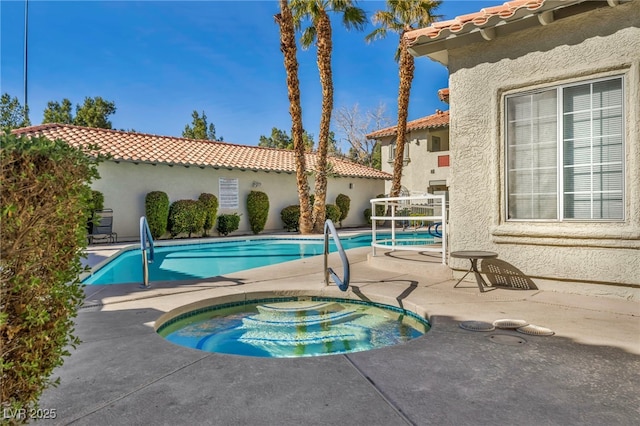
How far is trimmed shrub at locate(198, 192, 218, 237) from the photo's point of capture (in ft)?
62.3

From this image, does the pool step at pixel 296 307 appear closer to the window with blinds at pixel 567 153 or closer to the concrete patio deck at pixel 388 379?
the concrete patio deck at pixel 388 379

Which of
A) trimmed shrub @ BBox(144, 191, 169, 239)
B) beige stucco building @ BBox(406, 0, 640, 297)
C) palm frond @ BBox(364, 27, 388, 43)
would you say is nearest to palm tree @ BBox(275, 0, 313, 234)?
trimmed shrub @ BBox(144, 191, 169, 239)

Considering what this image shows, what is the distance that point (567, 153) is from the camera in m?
6.03

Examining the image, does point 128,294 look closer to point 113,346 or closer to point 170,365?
point 113,346

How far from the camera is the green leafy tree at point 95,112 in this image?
39000mm

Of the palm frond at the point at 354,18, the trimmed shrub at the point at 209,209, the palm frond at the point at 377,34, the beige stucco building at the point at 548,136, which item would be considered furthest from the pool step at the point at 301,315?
the palm frond at the point at 377,34

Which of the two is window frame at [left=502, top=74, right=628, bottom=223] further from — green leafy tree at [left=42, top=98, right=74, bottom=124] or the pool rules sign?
green leafy tree at [left=42, top=98, right=74, bottom=124]

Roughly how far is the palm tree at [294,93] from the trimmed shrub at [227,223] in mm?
3295

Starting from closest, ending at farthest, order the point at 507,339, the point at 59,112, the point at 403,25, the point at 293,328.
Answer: the point at 507,339 → the point at 293,328 → the point at 403,25 → the point at 59,112

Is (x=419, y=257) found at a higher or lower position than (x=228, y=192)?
lower

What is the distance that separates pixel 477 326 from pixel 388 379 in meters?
1.70

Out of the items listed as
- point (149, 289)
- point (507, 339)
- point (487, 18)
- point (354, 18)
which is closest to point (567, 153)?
point (487, 18)

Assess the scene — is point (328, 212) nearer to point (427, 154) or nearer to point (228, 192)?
point (228, 192)

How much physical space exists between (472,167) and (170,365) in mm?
5392
